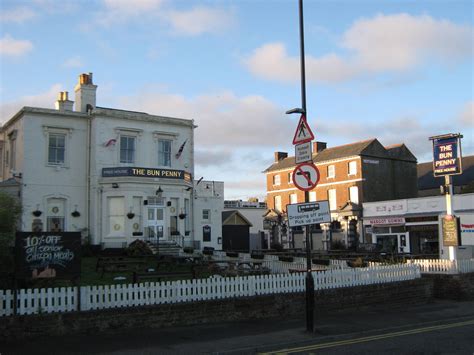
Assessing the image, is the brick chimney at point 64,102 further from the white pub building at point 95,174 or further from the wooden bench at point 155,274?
the wooden bench at point 155,274

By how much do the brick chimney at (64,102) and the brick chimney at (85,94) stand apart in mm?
1348

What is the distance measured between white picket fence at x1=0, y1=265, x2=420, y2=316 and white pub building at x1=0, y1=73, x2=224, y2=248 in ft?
56.2

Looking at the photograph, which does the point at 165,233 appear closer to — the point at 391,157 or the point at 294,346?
the point at 294,346


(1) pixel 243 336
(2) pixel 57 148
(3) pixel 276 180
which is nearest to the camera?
(1) pixel 243 336

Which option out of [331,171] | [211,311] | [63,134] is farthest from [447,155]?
[331,171]

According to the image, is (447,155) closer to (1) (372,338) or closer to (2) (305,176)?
(2) (305,176)

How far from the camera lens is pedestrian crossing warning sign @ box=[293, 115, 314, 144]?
12.2m

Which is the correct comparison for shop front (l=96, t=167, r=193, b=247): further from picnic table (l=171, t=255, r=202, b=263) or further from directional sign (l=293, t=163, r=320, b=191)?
directional sign (l=293, t=163, r=320, b=191)

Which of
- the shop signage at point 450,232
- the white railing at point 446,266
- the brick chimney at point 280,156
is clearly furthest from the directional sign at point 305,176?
the brick chimney at point 280,156

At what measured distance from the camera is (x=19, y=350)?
960cm

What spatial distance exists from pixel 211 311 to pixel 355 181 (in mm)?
39236

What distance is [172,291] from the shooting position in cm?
1252

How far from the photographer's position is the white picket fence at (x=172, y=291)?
11.0 m

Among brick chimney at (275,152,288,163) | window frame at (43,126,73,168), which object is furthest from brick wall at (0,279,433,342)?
brick chimney at (275,152,288,163)
